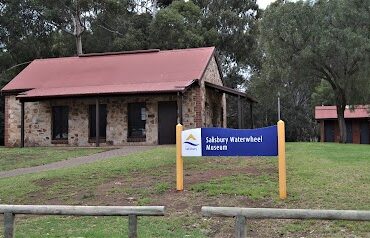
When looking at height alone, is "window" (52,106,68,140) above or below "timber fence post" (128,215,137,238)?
above

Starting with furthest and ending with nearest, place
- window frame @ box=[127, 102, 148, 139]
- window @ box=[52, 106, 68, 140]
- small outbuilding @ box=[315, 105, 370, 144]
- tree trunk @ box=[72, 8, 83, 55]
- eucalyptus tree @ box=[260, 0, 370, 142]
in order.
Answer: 1. tree trunk @ box=[72, 8, 83, 55]
2. small outbuilding @ box=[315, 105, 370, 144]
3. eucalyptus tree @ box=[260, 0, 370, 142]
4. window @ box=[52, 106, 68, 140]
5. window frame @ box=[127, 102, 148, 139]

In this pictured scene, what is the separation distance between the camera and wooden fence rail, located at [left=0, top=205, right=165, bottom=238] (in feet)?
19.1

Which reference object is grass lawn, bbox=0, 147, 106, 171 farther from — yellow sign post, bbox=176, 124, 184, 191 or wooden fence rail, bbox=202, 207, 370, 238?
wooden fence rail, bbox=202, 207, 370, 238

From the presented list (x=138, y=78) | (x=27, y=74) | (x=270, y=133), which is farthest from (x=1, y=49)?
(x=270, y=133)

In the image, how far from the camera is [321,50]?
26719mm

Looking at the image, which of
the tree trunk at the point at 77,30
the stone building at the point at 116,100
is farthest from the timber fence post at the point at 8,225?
the tree trunk at the point at 77,30

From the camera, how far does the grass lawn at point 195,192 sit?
7.45 meters

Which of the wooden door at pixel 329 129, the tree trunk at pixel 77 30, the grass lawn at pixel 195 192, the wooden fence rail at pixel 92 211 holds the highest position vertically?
the tree trunk at pixel 77 30

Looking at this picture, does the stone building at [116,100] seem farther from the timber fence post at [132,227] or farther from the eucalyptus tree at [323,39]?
the timber fence post at [132,227]

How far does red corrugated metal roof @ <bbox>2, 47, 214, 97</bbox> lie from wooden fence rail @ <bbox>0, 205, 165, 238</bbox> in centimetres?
1627

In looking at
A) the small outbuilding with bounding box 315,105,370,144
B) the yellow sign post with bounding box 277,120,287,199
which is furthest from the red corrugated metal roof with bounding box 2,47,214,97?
the small outbuilding with bounding box 315,105,370,144

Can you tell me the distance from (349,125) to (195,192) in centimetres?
3270

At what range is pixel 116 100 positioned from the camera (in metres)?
25.2

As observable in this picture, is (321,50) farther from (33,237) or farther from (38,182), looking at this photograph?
(33,237)
